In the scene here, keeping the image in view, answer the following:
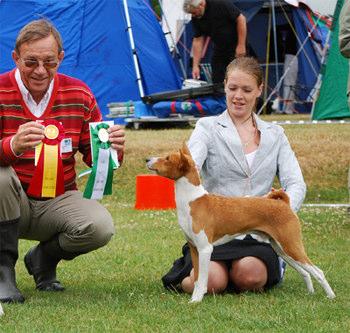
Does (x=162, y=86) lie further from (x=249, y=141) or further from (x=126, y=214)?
(x=249, y=141)

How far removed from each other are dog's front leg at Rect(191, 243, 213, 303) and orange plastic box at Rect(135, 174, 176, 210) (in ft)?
11.5

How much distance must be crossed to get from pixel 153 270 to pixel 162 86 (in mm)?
8355

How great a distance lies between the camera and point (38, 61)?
388cm

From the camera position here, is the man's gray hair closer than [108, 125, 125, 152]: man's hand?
No

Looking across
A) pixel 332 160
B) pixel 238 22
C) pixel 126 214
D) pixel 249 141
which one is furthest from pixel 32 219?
pixel 238 22

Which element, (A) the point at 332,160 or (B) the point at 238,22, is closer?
(A) the point at 332,160

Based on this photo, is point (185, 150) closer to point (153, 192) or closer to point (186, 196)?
point (186, 196)

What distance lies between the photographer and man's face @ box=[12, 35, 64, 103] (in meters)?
3.87

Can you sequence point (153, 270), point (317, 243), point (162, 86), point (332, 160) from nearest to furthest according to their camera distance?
point (153, 270) < point (317, 243) < point (332, 160) < point (162, 86)

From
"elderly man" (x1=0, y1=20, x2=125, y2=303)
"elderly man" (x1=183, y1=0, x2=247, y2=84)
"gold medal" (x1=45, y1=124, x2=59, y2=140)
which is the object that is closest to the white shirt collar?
"elderly man" (x1=0, y1=20, x2=125, y2=303)

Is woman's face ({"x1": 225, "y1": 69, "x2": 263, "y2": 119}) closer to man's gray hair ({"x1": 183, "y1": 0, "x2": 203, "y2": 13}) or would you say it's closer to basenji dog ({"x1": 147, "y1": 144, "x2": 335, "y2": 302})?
basenji dog ({"x1": 147, "y1": 144, "x2": 335, "y2": 302})

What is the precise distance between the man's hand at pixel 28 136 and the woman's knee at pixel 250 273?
103 centimetres

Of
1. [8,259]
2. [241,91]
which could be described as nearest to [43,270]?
[8,259]

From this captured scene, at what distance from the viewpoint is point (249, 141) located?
4.17 m
